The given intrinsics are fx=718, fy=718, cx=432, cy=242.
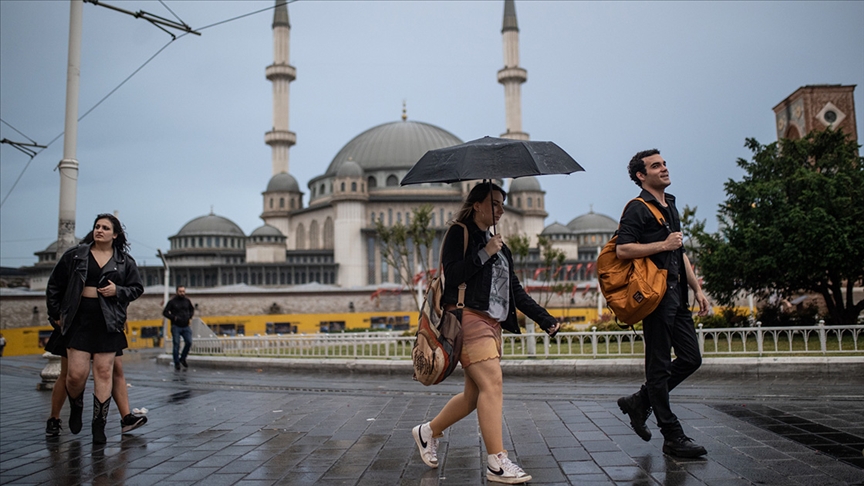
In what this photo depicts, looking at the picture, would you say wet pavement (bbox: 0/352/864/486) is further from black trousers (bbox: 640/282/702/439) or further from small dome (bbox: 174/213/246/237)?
small dome (bbox: 174/213/246/237)

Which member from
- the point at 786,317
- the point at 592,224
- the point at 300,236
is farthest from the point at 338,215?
the point at 786,317

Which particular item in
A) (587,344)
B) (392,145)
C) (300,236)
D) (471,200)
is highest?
(392,145)

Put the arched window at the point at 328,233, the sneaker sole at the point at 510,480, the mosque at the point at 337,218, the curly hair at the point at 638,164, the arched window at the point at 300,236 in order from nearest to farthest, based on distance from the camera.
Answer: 1. the sneaker sole at the point at 510,480
2. the curly hair at the point at 638,164
3. the mosque at the point at 337,218
4. the arched window at the point at 328,233
5. the arched window at the point at 300,236

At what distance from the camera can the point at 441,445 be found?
14.9ft

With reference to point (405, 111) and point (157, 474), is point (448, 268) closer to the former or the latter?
point (157, 474)

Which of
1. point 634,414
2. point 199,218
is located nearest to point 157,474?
point 634,414

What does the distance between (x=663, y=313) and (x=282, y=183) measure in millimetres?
68059

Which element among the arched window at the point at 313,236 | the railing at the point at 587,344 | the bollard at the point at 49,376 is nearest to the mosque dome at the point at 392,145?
the arched window at the point at 313,236

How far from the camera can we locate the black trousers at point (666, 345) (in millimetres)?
3975

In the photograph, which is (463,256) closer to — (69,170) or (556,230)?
(69,170)

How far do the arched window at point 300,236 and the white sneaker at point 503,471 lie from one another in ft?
216

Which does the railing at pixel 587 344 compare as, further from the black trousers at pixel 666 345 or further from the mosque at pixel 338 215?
the mosque at pixel 338 215

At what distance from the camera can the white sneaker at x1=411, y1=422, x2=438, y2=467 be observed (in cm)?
382

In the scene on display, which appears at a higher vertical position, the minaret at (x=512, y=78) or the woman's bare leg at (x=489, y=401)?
the minaret at (x=512, y=78)
